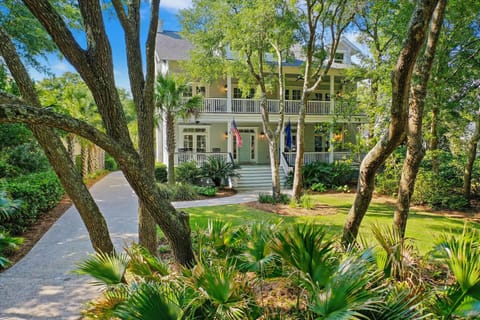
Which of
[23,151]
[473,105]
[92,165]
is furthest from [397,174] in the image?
[92,165]

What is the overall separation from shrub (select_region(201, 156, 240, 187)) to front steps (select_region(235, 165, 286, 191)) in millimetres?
726

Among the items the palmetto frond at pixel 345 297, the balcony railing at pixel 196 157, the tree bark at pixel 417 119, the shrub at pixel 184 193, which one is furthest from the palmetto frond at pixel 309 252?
the balcony railing at pixel 196 157

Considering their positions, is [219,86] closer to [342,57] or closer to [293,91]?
[293,91]

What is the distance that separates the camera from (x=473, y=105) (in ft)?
29.4

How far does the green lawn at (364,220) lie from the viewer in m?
6.90

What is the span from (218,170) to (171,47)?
28.4ft

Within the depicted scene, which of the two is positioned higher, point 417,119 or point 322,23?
point 322,23

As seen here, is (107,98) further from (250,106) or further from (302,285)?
(250,106)

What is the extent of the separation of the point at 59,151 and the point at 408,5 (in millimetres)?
10454

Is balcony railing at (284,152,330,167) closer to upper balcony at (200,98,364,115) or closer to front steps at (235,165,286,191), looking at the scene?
front steps at (235,165,286,191)

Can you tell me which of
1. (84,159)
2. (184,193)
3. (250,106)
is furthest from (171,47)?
(184,193)

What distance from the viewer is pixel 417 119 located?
13.0 ft

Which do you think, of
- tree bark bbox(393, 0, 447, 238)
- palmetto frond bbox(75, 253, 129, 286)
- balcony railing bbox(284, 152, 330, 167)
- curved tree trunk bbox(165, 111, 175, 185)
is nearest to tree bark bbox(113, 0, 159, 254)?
palmetto frond bbox(75, 253, 129, 286)

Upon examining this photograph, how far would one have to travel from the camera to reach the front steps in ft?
46.6
